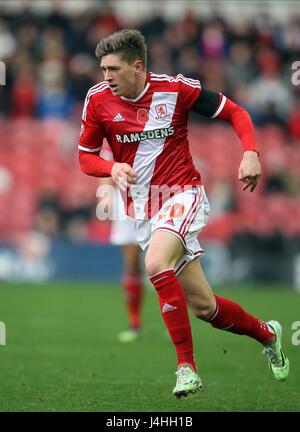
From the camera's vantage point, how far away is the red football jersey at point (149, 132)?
21.0 feet

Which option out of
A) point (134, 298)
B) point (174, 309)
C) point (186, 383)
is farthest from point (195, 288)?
point (134, 298)

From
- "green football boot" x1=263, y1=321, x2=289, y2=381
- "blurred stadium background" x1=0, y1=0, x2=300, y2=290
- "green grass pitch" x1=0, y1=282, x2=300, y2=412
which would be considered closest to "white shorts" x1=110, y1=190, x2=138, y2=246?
"green grass pitch" x1=0, y1=282, x2=300, y2=412

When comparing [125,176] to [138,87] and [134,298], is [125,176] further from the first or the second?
[134,298]

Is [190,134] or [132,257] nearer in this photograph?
[132,257]

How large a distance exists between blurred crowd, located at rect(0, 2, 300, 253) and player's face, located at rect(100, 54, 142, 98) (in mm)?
10627

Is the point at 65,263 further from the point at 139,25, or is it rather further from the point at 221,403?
the point at 221,403

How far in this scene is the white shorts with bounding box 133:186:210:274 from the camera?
20.4 ft

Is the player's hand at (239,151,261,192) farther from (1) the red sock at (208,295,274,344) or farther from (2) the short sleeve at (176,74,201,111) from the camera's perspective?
(1) the red sock at (208,295,274,344)

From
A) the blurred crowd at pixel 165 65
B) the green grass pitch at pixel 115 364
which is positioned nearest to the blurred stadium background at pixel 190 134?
the blurred crowd at pixel 165 65

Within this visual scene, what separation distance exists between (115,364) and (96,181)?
10092mm

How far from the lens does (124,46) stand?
246 inches

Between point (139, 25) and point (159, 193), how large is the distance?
14.3 meters

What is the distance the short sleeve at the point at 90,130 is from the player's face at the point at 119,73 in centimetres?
21

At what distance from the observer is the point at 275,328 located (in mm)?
6820
